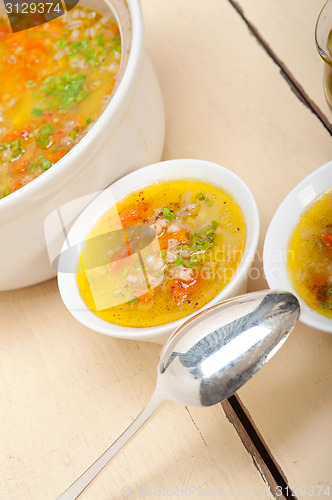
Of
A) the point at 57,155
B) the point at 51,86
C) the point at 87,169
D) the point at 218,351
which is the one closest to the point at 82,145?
the point at 87,169

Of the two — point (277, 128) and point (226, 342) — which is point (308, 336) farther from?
point (277, 128)

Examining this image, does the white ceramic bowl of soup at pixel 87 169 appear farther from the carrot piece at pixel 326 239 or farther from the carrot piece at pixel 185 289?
the carrot piece at pixel 326 239

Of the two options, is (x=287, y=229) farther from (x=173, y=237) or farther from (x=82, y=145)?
(x=82, y=145)

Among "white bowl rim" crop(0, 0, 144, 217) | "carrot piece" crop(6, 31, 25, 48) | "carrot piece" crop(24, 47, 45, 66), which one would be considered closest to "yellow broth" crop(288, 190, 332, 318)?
"white bowl rim" crop(0, 0, 144, 217)

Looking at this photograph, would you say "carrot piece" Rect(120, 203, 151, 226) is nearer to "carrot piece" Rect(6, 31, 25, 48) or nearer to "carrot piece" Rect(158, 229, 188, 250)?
"carrot piece" Rect(158, 229, 188, 250)

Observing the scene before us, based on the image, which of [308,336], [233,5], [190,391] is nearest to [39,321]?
[190,391]
